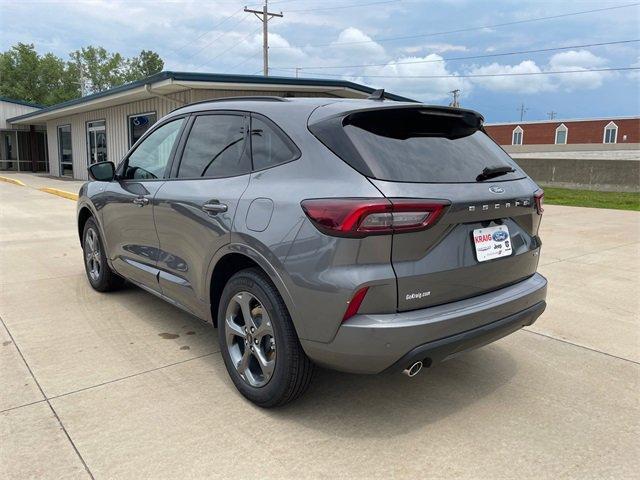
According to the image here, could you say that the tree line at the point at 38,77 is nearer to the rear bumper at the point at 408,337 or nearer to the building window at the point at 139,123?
the building window at the point at 139,123

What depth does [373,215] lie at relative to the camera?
7.89 ft

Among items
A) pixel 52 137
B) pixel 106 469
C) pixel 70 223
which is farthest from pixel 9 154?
pixel 106 469

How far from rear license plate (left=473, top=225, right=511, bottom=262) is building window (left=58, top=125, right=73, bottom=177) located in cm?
2643

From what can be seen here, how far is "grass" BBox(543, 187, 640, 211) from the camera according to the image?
14.2 meters

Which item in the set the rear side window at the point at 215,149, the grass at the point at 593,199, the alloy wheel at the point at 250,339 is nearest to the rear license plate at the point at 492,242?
the alloy wheel at the point at 250,339

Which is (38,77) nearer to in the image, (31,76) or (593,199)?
(31,76)

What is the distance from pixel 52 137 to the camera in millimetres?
27891

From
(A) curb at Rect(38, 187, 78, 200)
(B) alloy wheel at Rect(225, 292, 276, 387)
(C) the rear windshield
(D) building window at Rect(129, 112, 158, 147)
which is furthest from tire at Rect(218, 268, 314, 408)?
(D) building window at Rect(129, 112, 158, 147)

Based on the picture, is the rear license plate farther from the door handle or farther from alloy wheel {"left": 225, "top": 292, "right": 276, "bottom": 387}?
the door handle

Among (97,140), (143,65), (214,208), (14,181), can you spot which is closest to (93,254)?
(214,208)

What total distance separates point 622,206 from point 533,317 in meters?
13.0

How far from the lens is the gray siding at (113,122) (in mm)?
15289

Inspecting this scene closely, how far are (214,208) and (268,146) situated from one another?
1.66 feet

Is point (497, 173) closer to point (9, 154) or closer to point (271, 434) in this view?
Result: point (271, 434)
